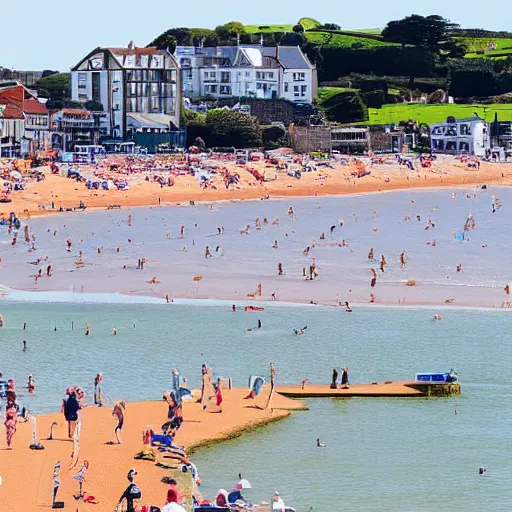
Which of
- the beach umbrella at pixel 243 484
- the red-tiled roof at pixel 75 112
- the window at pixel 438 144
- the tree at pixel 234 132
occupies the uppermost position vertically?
the red-tiled roof at pixel 75 112

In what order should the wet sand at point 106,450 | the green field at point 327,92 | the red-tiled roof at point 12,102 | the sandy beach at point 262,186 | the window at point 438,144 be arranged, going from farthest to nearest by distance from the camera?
1. the green field at point 327,92
2. the window at point 438,144
3. the red-tiled roof at point 12,102
4. the sandy beach at point 262,186
5. the wet sand at point 106,450

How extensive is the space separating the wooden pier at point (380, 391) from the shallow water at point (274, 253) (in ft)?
33.7

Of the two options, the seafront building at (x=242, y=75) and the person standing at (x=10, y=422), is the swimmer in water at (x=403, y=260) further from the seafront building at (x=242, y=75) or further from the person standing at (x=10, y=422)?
the seafront building at (x=242, y=75)

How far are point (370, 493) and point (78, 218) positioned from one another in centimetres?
3915

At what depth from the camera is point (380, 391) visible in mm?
25734

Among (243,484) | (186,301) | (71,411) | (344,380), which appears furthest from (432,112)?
(243,484)

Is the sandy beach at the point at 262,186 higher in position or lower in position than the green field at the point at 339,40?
lower

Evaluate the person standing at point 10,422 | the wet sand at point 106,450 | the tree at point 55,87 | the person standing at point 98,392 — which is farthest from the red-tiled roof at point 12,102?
the person standing at point 10,422

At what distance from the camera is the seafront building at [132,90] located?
303 feet

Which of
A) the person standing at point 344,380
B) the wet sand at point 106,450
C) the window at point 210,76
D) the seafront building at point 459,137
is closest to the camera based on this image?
the wet sand at point 106,450

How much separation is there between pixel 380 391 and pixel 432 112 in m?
83.9

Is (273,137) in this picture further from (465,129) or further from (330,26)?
(330,26)

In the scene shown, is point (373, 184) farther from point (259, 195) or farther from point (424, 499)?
point (424, 499)

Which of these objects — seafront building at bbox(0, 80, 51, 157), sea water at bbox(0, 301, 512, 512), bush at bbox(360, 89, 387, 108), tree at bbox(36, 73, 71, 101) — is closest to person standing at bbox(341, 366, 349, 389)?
sea water at bbox(0, 301, 512, 512)
